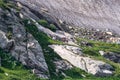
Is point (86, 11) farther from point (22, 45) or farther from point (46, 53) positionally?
point (22, 45)

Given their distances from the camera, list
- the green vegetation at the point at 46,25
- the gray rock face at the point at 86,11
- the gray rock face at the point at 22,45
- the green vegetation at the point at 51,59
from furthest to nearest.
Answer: the gray rock face at the point at 86,11 → the green vegetation at the point at 46,25 → the green vegetation at the point at 51,59 → the gray rock face at the point at 22,45

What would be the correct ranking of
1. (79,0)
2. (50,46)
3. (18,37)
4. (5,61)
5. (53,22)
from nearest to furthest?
(5,61)
(18,37)
(50,46)
(53,22)
(79,0)

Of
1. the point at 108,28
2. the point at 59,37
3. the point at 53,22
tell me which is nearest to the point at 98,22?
the point at 108,28

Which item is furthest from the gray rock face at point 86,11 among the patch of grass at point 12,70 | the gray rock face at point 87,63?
the patch of grass at point 12,70

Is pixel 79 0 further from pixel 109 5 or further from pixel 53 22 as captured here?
pixel 53 22

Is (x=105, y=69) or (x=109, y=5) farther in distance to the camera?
(x=109, y=5)

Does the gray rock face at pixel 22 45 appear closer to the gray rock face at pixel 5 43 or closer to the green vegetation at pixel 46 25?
the gray rock face at pixel 5 43

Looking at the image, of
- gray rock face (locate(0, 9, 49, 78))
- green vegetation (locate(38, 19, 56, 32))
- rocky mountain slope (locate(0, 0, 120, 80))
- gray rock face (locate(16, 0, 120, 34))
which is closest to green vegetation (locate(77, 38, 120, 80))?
rocky mountain slope (locate(0, 0, 120, 80))
